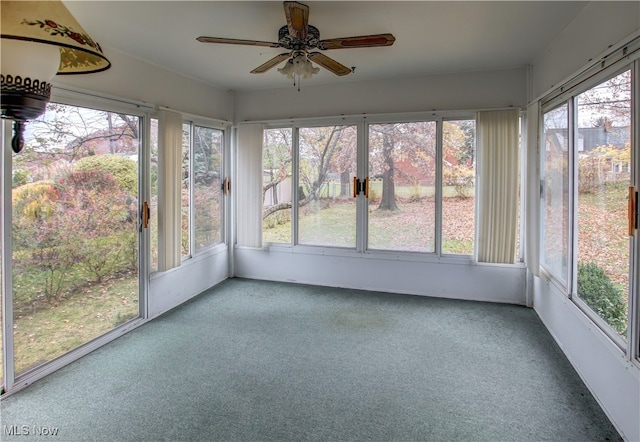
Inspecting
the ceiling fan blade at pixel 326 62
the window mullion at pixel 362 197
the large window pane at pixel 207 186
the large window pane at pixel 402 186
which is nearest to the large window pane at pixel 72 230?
the large window pane at pixel 207 186

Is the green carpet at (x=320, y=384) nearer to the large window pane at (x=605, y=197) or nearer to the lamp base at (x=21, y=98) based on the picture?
the large window pane at (x=605, y=197)

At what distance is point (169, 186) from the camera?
3846mm

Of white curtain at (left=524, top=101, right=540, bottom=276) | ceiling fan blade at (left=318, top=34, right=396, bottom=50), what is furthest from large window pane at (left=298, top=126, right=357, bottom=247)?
ceiling fan blade at (left=318, top=34, right=396, bottom=50)

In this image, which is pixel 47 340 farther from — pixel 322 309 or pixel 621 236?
A: pixel 621 236

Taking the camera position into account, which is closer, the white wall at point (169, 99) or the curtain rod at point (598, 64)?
the curtain rod at point (598, 64)

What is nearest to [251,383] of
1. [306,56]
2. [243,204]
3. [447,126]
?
→ [306,56]

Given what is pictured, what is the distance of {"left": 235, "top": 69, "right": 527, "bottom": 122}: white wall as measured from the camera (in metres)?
4.09

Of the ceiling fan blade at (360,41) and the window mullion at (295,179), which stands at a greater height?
the ceiling fan blade at (360,41)

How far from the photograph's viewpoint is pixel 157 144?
12.4ft

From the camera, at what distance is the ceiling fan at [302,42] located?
7.16 ft

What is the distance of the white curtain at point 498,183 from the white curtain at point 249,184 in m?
2.74

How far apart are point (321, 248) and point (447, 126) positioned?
2135 millimetres

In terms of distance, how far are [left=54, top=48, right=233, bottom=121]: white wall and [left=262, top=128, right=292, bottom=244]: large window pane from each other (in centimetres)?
77

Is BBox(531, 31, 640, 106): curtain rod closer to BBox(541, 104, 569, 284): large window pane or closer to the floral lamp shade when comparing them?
BBox(541, 104, 569, 284): large window pane
